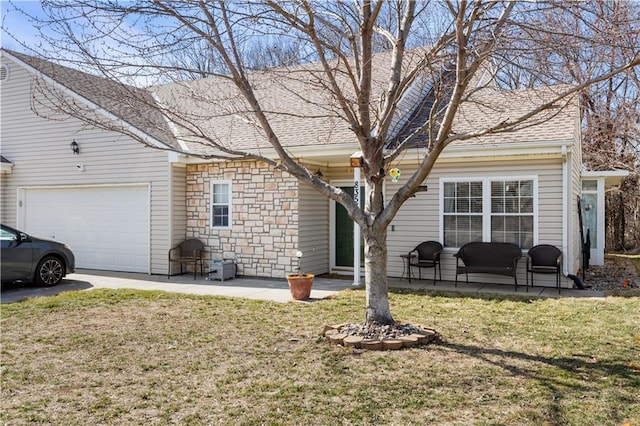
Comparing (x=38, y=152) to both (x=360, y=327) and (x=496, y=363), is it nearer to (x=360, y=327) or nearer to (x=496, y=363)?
(x=360, y=327)

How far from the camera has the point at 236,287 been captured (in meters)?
9.98

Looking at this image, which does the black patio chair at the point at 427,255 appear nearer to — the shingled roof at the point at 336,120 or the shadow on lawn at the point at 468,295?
the shadow on lawn at the point at 468,295

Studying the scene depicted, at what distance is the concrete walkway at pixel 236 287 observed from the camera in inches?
356

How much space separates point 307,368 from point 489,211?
20.9ft

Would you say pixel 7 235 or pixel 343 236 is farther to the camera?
pixel 343 236

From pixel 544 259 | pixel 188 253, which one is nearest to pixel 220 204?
pixel 188 253

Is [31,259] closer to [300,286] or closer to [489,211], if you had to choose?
[300,286]

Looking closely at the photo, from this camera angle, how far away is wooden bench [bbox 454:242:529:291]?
9312 mm

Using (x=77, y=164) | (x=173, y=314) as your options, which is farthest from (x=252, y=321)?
(x=77, y=164)

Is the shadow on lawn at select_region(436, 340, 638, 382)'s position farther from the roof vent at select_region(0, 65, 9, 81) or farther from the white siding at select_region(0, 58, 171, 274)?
the roof vent at select_region(0, 65, 9, 81)

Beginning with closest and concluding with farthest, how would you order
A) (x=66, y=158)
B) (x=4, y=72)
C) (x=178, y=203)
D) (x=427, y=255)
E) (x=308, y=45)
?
(x=308, y=45) < (x=427, y=255) < (x=178, y=203) < (x=66, y=158) < (x=4, y=72)

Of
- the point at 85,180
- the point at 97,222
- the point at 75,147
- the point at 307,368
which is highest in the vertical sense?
the point at 75,147

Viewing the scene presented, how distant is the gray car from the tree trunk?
7039 mm

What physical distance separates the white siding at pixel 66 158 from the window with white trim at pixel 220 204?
1011 millimetres
